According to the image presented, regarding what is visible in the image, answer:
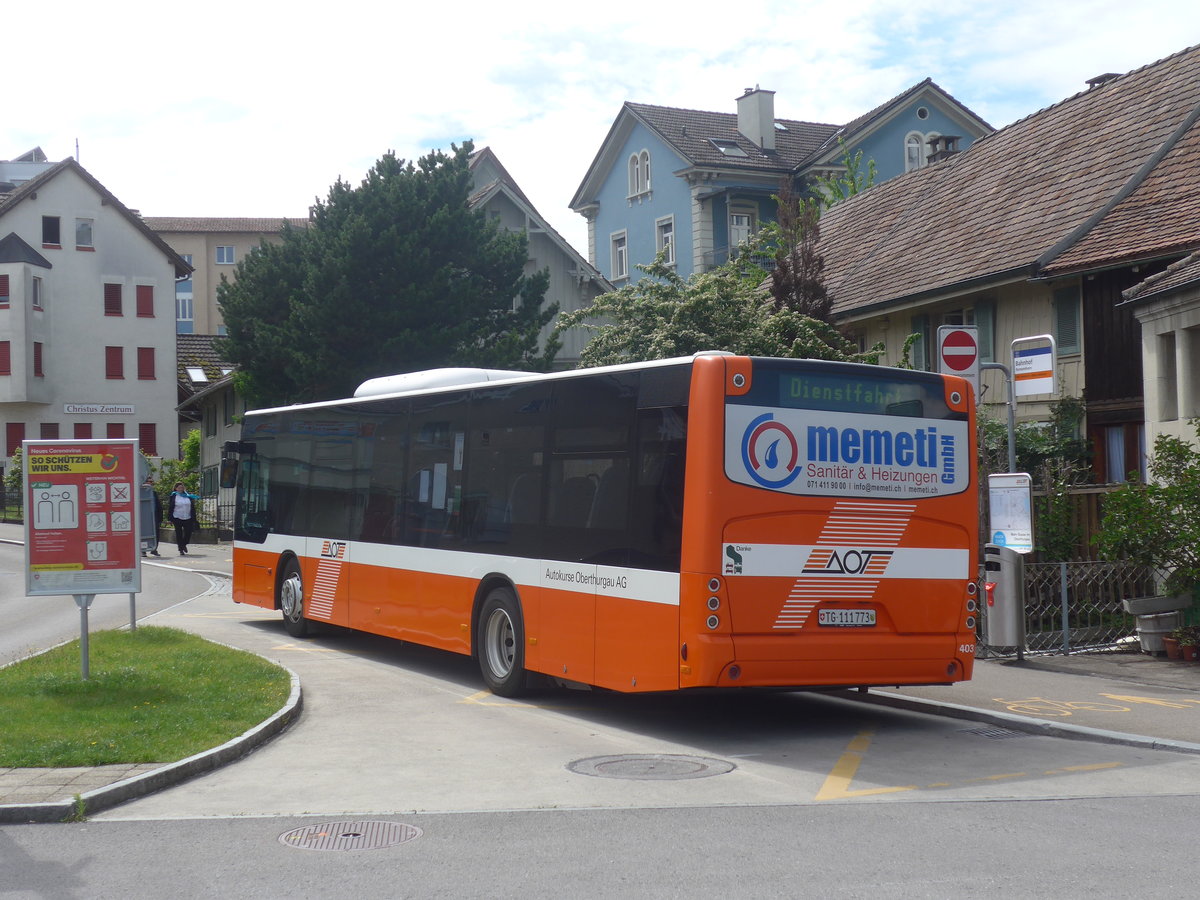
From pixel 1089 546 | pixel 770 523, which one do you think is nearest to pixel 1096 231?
pixel 1089 546

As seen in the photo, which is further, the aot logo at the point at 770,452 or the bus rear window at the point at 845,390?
the bus rear window at the point at 845,390

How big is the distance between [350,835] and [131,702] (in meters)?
4.38

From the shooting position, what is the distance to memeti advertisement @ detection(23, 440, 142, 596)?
11938 mm

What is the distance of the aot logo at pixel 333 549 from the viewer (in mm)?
16547

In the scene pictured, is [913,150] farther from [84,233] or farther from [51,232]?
[51,232]

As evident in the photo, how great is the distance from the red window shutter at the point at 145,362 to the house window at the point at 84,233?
17.7 feet

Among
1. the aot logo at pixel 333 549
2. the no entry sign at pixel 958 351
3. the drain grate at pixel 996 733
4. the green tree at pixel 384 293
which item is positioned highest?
the green tree at pixel 384 293

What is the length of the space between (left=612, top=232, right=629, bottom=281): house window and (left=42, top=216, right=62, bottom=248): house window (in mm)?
27501

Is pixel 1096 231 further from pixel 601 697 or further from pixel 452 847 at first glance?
pixel 452 847

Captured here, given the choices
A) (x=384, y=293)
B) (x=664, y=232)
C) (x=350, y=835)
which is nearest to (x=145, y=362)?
(x=664, y=232)

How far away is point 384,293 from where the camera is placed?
34.1 meters

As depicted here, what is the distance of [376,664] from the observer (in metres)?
15.5

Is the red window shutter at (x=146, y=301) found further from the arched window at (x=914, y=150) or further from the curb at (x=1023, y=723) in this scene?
the curb at (x=1023, y=723)

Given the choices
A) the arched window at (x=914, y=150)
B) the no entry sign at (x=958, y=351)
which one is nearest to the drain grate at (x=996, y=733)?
the no entry sign at (x=958, y=351)
